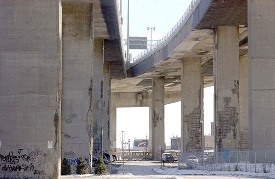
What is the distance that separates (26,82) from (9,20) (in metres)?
3.38

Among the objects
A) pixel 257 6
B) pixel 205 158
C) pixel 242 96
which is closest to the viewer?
pixel 257 6

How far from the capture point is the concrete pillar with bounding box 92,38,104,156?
7112cm

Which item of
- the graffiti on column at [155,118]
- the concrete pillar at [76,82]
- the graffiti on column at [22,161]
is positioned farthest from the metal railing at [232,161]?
the graffiti on column at [155,118]

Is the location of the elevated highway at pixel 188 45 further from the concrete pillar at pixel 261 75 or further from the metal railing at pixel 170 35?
the concrete pillar at pixel 261 75

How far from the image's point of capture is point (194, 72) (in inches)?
3487

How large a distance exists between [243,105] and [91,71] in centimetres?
3773

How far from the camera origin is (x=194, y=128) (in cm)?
8869

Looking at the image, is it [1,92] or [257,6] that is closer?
[1,92]

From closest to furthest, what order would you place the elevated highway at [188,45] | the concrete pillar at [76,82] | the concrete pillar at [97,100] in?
1. the concrete pillar at [76,82]
2. the elevated highway at [188,45]
3. the concrete pillar at [97,100]

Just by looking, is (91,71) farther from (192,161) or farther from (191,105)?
(191,105)

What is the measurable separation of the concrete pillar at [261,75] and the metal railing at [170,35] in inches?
494

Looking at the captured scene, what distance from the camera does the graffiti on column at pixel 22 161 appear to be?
35031 mm

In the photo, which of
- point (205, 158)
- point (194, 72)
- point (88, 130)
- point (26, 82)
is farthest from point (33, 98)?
point (194, 72)

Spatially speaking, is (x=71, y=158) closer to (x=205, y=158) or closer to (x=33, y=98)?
(x=205, y=158)
